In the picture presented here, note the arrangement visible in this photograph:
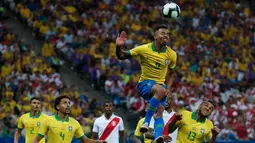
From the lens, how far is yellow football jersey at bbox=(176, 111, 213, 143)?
46.2ft

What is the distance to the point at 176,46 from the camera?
28.5 meters

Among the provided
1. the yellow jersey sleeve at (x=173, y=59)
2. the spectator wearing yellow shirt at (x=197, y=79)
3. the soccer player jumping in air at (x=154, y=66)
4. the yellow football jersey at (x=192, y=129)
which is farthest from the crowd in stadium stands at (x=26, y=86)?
the soccer player jumping in air at (x=154, y=66)

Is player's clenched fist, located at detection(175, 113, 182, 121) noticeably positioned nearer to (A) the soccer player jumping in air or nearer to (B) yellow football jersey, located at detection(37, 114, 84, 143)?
(A) the soccer player jumping in air

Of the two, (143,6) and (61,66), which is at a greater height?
(143,6)

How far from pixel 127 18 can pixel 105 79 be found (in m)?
4.32

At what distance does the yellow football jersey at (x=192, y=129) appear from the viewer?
14070 mm

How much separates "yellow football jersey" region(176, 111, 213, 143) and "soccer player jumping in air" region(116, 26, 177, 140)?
0.92 meters

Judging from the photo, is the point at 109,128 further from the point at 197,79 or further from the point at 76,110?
the point at 197,79

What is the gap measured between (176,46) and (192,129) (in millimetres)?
14646

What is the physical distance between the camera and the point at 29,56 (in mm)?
25469

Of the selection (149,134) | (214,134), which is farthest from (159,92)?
(214,134)

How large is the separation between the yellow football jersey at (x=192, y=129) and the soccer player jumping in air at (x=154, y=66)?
92 cm

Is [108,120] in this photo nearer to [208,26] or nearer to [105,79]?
[105,79]

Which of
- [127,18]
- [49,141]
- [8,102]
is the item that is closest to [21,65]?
[8,102]
